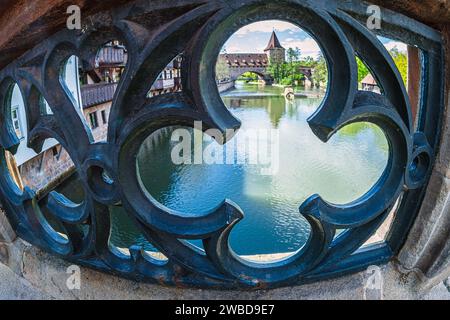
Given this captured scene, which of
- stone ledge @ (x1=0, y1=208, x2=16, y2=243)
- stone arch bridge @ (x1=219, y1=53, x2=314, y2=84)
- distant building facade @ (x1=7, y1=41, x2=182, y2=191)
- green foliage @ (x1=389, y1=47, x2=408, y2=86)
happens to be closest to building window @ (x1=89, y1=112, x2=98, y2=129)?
distant building facade @ (x1=7, y1=41, x2=182, y2=191)

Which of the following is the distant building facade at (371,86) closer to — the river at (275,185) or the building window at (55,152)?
the river at (275,185)

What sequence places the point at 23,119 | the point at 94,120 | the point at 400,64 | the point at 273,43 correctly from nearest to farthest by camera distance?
the point at 400,64 < the point at 23,119 < the point at 94,120 < the point at 273,43

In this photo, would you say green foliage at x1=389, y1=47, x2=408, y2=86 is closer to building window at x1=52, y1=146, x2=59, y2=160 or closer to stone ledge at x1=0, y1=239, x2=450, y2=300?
stone ledge at x1=0, y1=239, x2=450, y2=300

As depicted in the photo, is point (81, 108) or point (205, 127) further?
point (81, 108)

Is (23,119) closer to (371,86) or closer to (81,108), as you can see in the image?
(81,108)

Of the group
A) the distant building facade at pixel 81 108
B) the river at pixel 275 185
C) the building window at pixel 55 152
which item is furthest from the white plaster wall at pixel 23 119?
the river at pixel 275 185

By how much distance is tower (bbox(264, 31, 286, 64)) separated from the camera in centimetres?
3042

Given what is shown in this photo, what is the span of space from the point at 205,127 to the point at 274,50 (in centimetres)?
3299

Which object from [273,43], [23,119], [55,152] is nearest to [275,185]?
[23,119]

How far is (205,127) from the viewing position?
1.66 ft

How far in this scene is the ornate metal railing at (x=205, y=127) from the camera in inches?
19.2

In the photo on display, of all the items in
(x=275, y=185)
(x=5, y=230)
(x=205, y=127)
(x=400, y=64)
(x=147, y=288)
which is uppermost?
(x=400, y=64)

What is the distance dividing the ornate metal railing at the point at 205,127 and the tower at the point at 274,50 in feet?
100

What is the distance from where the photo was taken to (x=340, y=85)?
0.51 m
